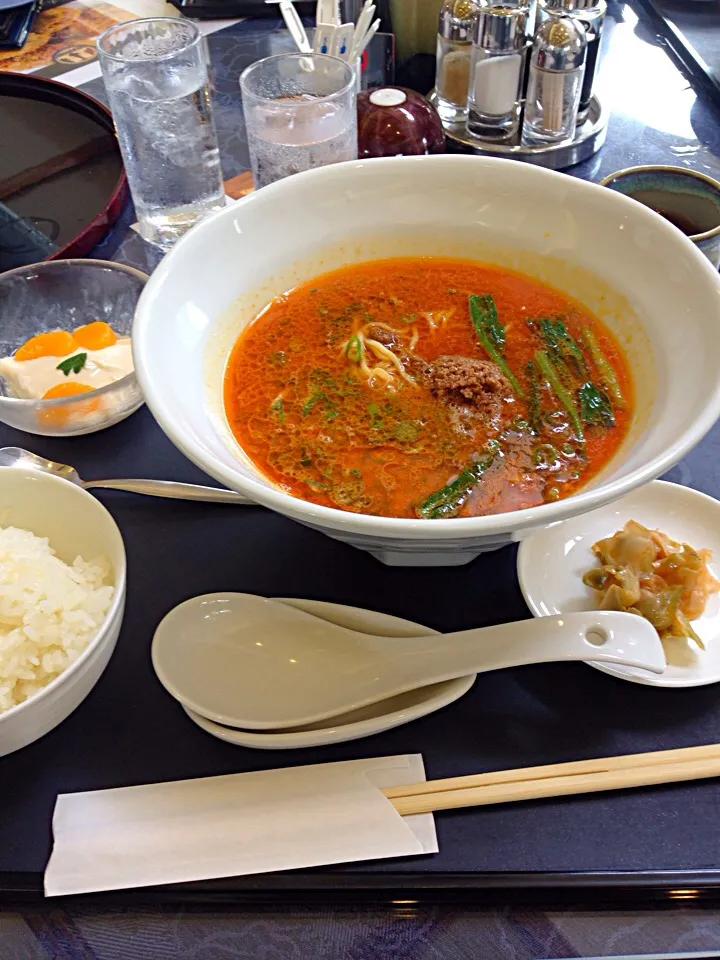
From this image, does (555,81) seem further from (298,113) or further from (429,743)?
(429,743)

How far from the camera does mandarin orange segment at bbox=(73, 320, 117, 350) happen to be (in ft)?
5.16

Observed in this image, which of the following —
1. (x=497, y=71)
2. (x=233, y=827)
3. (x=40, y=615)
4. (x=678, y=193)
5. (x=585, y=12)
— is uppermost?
(x=585, y=12)

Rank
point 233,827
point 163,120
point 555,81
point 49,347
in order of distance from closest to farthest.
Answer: point 233,827
point 49,347
point 163,120
point 555,81

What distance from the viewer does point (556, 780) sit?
1002mm

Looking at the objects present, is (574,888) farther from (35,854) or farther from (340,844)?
(35,854)

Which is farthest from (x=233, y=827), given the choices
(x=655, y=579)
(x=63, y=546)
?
(x=655, y=579)

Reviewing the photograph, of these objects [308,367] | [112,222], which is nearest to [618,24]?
[112,222]

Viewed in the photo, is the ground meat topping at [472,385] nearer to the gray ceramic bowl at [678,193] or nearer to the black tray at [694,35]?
the gray ceramic bowl at [678,193]

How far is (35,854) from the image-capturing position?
98cm

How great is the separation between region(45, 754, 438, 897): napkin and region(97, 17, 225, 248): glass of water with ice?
141 centimetres

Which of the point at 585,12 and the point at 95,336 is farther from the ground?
the point at 585,12

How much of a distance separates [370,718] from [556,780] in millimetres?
257

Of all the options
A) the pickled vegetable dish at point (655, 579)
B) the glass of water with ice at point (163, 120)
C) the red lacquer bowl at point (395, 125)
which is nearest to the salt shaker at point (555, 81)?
the red lacquer bowl at point (395, 125)

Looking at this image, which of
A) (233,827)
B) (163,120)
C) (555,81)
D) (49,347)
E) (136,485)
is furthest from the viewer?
(555,81)
